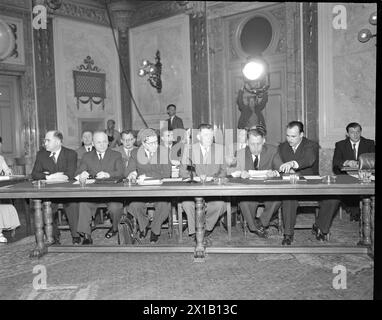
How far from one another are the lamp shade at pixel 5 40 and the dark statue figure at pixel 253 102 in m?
4.81

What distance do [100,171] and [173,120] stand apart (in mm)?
4447

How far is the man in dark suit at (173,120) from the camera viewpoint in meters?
8.90

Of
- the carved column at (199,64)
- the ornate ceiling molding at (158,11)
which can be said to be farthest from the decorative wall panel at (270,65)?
the ornate ceiling molding at (158,11)

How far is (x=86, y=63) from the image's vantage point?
9516 mm

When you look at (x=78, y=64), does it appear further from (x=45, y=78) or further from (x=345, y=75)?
(x=345, y=75)

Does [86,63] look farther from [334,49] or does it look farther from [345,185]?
[345,185]

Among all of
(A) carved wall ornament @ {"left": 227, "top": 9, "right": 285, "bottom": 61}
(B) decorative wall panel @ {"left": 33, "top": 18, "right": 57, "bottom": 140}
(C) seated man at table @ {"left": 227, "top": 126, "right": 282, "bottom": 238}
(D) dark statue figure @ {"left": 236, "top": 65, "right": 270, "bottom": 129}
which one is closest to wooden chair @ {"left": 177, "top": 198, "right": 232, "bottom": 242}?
(C) seated man at table @ {"left": 227, "top": 126, "right": 282, "bottom": 238}

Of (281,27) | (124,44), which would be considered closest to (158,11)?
(124,44)

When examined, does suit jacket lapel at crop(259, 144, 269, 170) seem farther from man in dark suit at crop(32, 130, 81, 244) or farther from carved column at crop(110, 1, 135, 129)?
carved column at crop(110, 1, 135, 129)

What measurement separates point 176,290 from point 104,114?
7.53 meters

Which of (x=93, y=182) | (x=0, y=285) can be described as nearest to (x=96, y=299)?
(x=0, y=285)

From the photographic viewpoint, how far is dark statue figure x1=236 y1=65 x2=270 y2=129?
8.14 m
